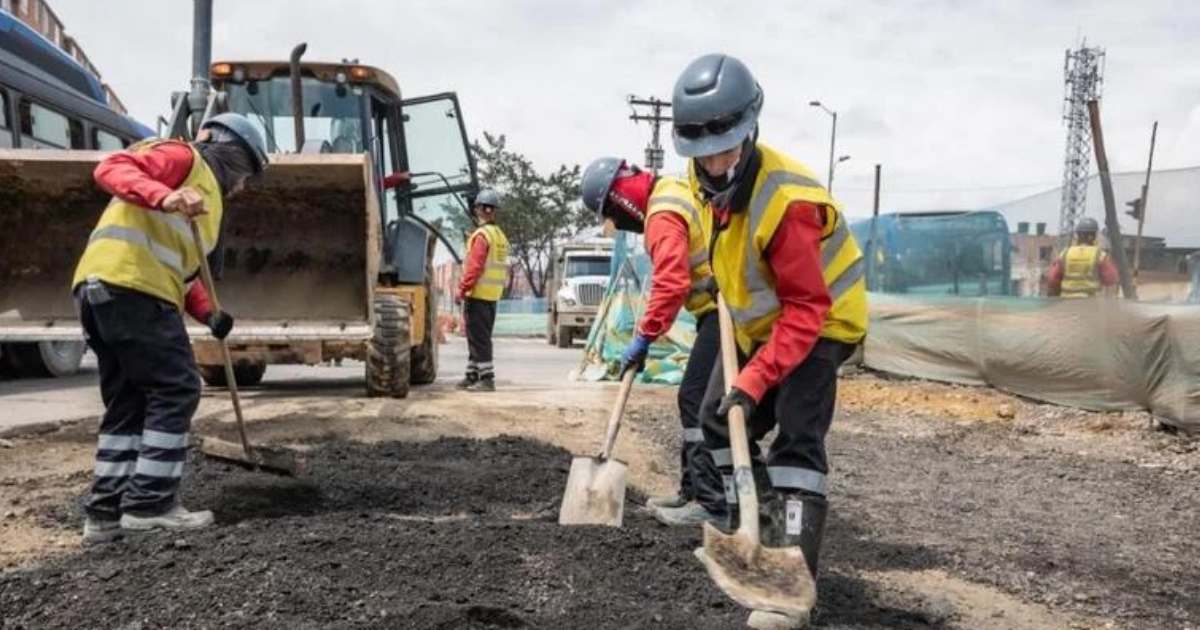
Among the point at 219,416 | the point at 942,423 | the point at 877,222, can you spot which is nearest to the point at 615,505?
the point at 219,416

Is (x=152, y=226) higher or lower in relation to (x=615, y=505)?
higher

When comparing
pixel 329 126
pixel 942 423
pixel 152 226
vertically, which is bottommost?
pixel 942 423

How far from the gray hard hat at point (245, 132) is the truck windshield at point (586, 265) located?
19625mm

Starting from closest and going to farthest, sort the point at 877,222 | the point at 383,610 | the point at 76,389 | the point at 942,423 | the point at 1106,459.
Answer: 1. the point at 383,610
2. the point at 1106,459
3. the point at 942,423
4. the point at 76,389
5. the point at 877,222

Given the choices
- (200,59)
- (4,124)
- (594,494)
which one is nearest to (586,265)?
(4,124)

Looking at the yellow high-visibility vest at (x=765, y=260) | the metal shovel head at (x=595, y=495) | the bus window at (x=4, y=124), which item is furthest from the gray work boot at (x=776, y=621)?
the bus window at (x=4, y=124)

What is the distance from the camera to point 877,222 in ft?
42.4

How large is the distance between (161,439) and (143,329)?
0.42 metres

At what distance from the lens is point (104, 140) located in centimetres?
1274

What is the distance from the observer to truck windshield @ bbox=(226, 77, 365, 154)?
30.8ft

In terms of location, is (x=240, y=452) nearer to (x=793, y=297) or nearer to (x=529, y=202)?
(x=793, y=297)

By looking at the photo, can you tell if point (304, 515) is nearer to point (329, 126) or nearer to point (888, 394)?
point (329, 126)

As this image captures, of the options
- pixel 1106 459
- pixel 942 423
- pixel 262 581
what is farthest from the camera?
pixel 942 423

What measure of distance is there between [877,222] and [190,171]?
32.3ft
